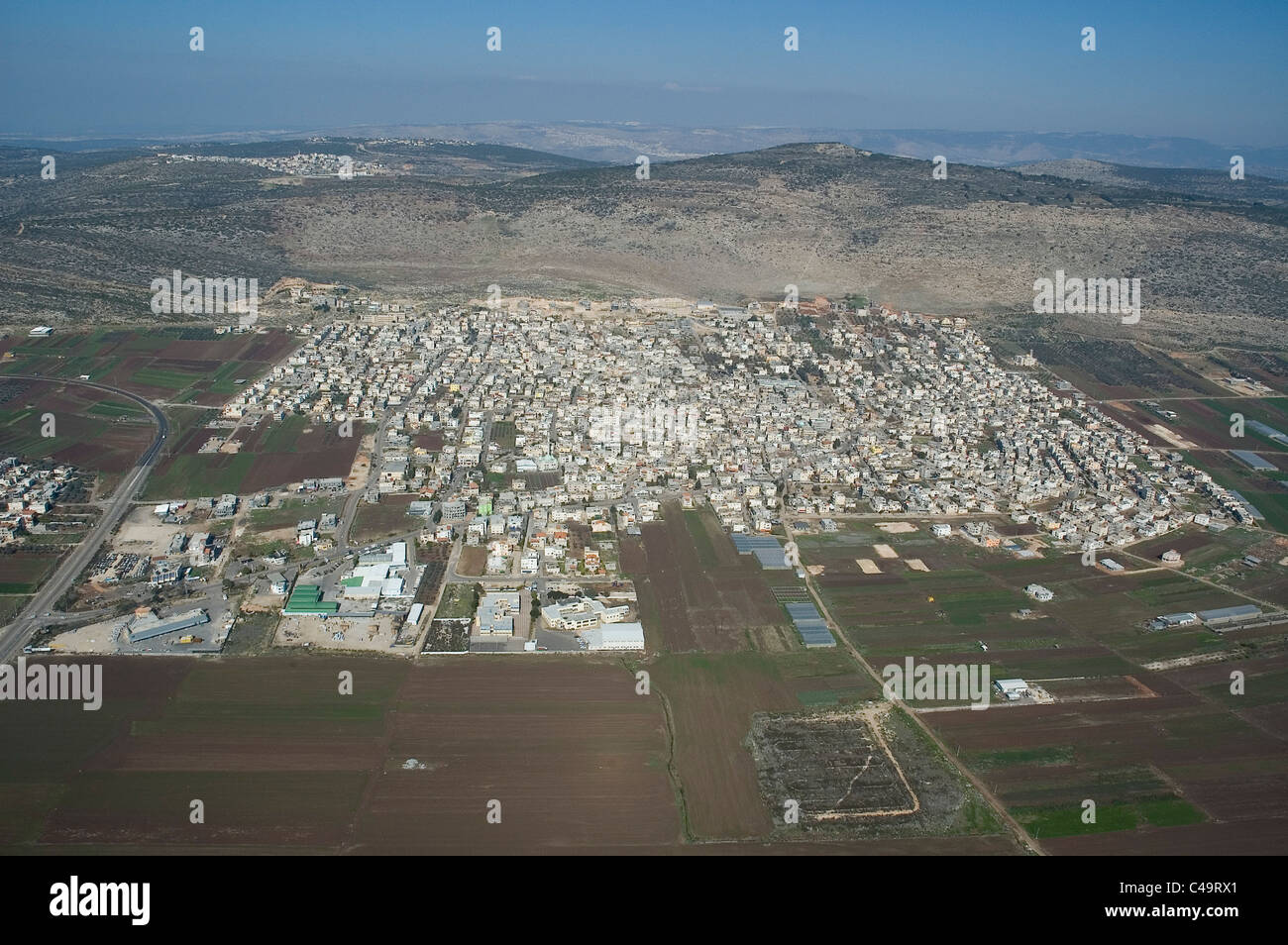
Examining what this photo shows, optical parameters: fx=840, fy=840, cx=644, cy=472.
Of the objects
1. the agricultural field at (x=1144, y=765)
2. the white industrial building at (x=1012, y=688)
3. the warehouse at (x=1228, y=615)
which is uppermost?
the warehouse at (x=1228, y=615)

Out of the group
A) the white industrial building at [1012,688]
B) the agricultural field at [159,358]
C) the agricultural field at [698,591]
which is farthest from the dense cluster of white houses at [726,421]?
the white industrial building at [1012,688]

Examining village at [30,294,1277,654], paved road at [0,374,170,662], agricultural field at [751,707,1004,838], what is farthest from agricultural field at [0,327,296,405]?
agricultural field at [751,707,1004,838]

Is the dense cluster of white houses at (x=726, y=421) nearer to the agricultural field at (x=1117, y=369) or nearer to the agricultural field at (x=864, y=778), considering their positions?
the agricultural field at (x=1117, y=369)

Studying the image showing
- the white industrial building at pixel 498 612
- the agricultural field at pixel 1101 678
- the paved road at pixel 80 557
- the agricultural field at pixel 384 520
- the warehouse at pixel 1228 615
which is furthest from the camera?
the agricultural field at pixel 384 520

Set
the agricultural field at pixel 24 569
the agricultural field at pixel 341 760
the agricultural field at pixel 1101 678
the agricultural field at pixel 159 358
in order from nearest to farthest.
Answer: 1. the agricultural field at pixel 341 760
2. the agricultural field at pixel 1101 678
3. the agricultural field at pixel 24 569
4. the agricultural field at pixel 159 358

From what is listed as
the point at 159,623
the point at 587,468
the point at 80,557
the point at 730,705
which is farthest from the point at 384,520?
the point at 730,705

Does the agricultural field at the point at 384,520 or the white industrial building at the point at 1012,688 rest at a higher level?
the agricultural field at the point at 384,520

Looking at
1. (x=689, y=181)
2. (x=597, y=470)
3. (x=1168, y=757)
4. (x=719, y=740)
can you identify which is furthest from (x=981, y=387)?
(x=689, y=181)
